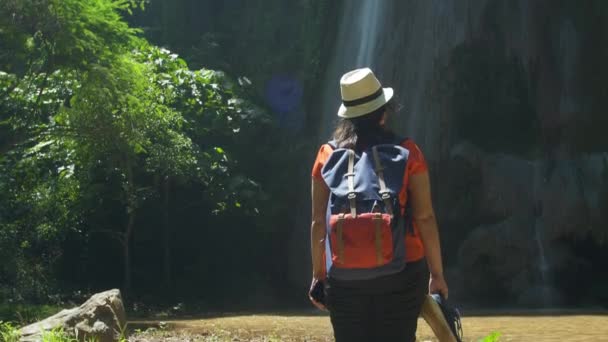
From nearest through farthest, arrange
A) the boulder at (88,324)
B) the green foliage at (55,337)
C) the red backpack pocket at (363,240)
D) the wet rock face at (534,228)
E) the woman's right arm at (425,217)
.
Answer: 1. the red backpack pocket at (363,240)
2. the woman's right arm at (425,217)
3. the green foliage at (55,337)
4. the boulder at (88,324)
5. the wet rock face at (534,228)

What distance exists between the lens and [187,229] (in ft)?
57.7

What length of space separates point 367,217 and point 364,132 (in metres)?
0.41

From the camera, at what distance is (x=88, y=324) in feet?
21.9

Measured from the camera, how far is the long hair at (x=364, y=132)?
326 cm

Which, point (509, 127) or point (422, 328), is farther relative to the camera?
point (509, 127)

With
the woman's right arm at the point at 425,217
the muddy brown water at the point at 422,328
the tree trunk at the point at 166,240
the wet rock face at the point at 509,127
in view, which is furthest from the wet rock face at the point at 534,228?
the woman's right arm at the point at 425,217

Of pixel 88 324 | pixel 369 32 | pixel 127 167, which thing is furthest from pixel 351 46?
pixel 88 324

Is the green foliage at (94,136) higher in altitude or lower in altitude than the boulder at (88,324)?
higher

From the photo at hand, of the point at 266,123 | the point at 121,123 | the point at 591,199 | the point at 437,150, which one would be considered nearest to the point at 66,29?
the point at 121,123

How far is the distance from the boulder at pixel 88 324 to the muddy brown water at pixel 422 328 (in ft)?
4.65

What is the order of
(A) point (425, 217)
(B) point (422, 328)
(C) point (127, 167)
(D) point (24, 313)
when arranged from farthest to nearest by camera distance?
1. (C) point (127, 167)
2. (D) point (24, 313)
3. (B) point (422, 328)
4. (A) point (425, 217)

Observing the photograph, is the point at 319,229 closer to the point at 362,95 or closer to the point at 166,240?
the point at 362,95

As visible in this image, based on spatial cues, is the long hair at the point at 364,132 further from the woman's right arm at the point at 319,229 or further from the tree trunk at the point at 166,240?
the tree trunk at the point at 166,240

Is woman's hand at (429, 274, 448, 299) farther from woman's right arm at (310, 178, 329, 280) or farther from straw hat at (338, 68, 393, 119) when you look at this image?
A: straw hat at (338, 68, 393, 119)
